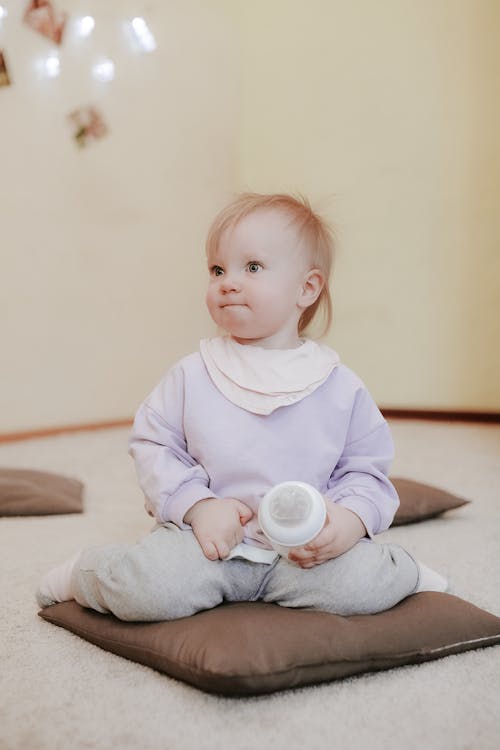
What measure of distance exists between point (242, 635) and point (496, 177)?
2203 millimetres

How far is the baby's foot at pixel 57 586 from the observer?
3.22ft

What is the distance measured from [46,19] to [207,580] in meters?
2.06

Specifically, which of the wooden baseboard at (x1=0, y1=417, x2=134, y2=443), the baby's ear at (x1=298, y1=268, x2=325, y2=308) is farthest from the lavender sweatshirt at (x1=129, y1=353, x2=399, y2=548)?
the wooden baseboard at (x1=0, y1=417, x2=134, y2=443)

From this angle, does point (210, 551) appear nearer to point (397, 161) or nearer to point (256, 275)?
point (256, 275)

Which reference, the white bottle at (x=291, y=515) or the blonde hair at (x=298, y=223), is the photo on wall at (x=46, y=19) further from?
the white bottle at (x=291, y=515)

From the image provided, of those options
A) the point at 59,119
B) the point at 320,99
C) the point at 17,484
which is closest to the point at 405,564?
the point at 17,484

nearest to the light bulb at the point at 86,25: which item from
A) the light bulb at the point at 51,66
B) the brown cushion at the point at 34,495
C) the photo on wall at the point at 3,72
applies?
the light bulb at the point at 51,66

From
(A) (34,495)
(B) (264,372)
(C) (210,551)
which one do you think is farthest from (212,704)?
(A) (34,495)

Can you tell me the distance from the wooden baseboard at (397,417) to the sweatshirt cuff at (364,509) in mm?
1697

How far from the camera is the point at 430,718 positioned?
0.73 metres

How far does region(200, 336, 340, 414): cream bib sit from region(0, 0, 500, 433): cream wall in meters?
1.53

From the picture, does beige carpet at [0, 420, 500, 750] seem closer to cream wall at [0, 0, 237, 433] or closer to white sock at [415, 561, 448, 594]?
white sock at [415, 561, 448, 594]

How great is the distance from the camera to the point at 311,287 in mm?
1074

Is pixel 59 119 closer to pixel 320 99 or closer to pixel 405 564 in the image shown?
pixel 320 99
